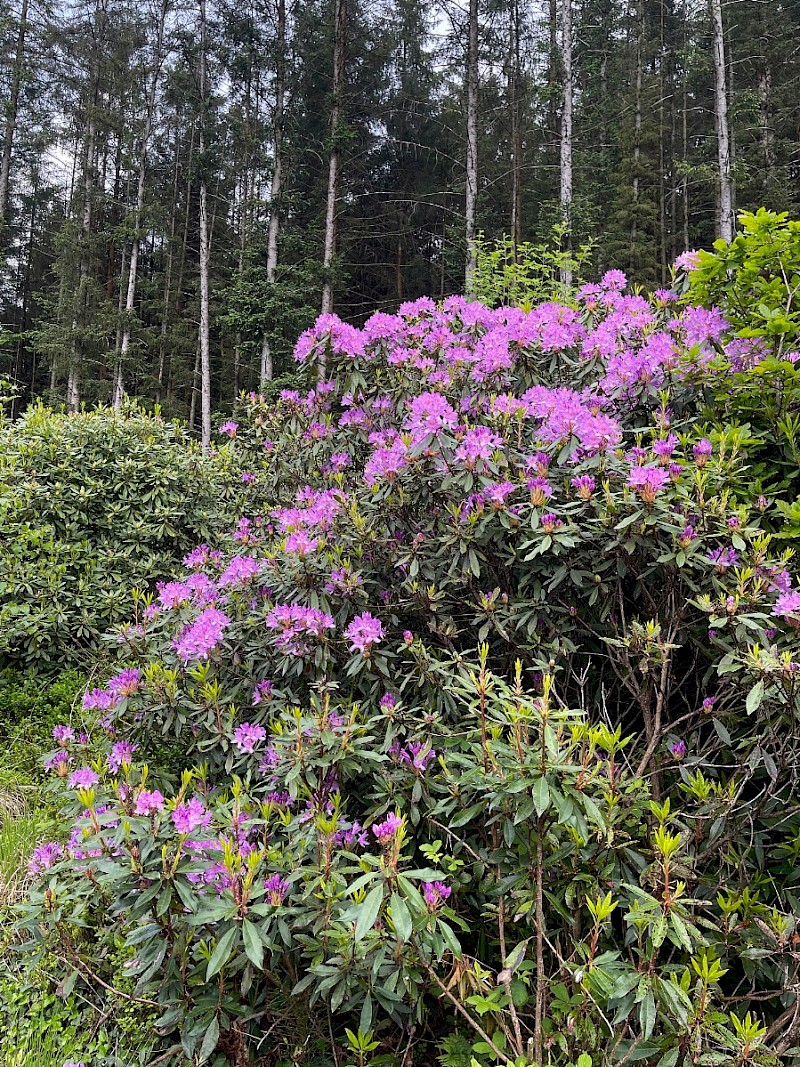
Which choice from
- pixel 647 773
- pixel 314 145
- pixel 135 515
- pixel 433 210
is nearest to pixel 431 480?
pixel 647 773

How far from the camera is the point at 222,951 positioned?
1.28m

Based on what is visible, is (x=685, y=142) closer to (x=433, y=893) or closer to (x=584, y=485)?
(x=584, y=485)

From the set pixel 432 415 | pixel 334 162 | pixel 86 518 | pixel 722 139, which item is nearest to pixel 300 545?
pixel 432 415

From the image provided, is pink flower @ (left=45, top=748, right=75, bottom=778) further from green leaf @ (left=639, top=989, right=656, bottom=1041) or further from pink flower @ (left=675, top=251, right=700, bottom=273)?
pink flower @ (left=675, top=251, right=700, bottom=273)

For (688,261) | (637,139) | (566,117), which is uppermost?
(637,139)

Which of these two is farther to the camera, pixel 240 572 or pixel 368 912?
pixel 240 572

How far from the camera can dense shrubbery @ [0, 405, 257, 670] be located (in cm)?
406

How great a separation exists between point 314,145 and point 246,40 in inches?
116

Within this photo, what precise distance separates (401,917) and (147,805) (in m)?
0.64

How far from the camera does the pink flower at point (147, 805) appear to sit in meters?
1.51

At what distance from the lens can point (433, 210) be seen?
19.1 m

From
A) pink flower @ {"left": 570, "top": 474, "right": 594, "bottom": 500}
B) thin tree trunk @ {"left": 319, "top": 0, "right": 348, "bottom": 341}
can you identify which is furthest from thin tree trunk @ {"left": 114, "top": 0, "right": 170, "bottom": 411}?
pink flower @ {"left": 570, "top": 474, "right": 594, "bottom": 500}

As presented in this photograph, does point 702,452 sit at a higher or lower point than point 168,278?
lower

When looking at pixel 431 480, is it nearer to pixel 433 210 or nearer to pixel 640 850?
pixel 640 850
